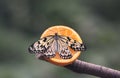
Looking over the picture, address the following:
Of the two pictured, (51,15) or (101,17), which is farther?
(101,17)

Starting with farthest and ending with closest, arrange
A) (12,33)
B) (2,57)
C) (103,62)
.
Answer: (12,33)
(2,57)
(103,62)

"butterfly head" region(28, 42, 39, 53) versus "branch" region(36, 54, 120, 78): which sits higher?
"butterfly head" region(28, 42, 39, 53)

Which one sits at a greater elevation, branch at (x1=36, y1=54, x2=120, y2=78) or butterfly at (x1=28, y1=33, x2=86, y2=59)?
butterfly at (x1=28, y1=33, x2=86, y2=59)

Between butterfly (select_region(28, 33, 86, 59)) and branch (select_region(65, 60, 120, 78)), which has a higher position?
butterfly (select_region(28, 33, 86, 59))

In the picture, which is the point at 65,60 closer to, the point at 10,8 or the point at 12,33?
the point at 12,33

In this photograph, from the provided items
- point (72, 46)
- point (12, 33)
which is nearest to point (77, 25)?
point (12, 33)

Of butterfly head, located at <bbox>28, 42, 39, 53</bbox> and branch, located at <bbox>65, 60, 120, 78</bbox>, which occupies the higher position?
butterfly head, located at <bbox>28, 42, 39, 53</bbox>

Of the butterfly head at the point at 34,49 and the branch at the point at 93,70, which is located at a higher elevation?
the butterfly head at the point at 34,49

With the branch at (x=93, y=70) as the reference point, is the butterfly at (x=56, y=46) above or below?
above
